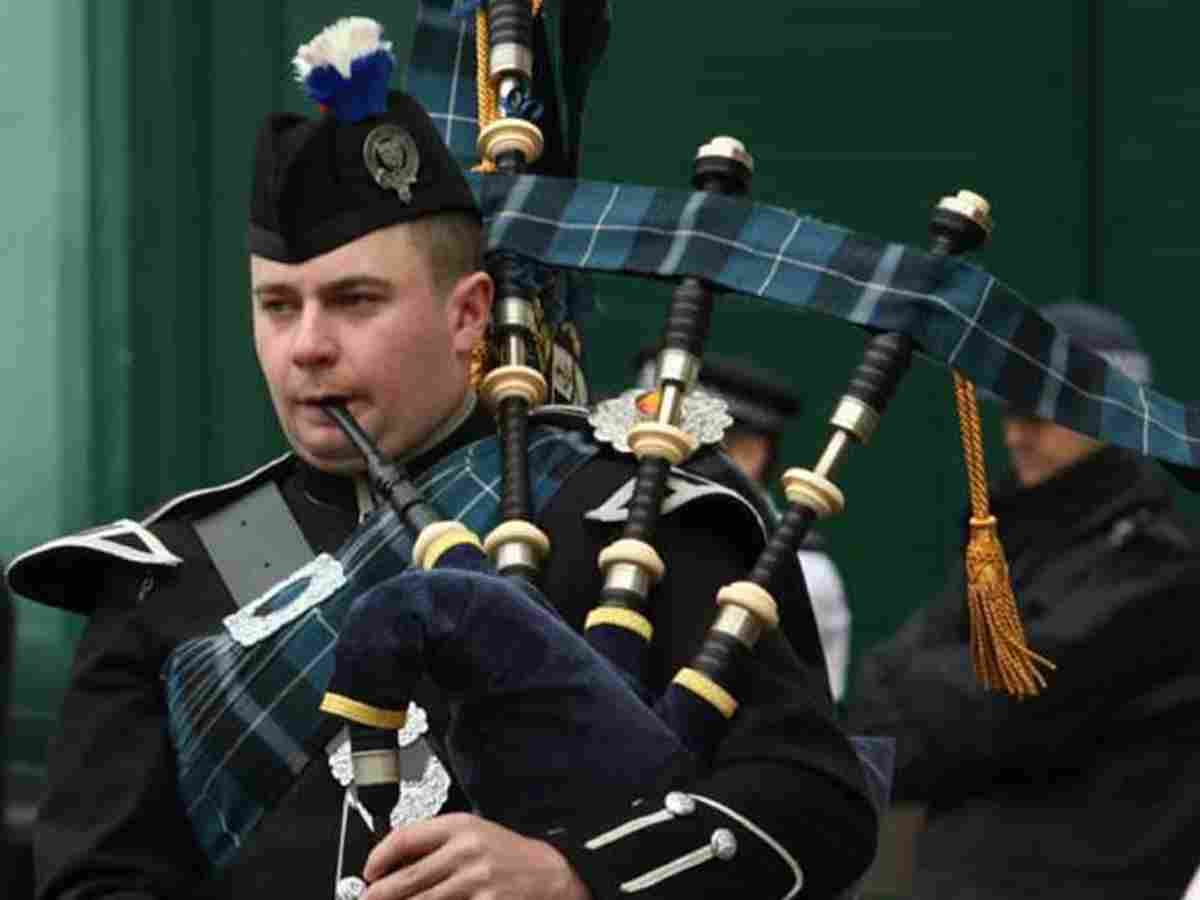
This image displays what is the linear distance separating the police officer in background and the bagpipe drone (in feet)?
9.04

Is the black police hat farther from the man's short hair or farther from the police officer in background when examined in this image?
the police officer in background

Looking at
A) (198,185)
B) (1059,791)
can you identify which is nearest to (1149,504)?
(1059,791)

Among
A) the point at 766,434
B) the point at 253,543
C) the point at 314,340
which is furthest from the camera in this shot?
the point at 766,434

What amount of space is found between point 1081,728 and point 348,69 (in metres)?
2.67

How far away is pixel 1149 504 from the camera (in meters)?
6.42

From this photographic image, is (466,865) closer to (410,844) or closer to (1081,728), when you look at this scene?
(410,844)

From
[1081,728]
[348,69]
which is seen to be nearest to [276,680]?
[348,69]

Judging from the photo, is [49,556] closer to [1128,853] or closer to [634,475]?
[634,475]

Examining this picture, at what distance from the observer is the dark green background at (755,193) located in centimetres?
798

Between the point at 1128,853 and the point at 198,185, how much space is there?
2829 millimetres

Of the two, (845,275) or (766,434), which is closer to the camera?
(845,275)

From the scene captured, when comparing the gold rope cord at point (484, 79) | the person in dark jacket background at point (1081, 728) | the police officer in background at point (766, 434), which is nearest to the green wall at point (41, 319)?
the police officer in background at point (766, 434)

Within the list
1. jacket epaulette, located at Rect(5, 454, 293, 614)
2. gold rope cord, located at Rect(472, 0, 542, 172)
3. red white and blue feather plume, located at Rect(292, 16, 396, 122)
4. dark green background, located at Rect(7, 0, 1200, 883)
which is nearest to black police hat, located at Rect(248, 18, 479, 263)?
red white and blue feather plume, located at Rect(292, 16, 396, 122)

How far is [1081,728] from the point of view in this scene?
20.4ft
